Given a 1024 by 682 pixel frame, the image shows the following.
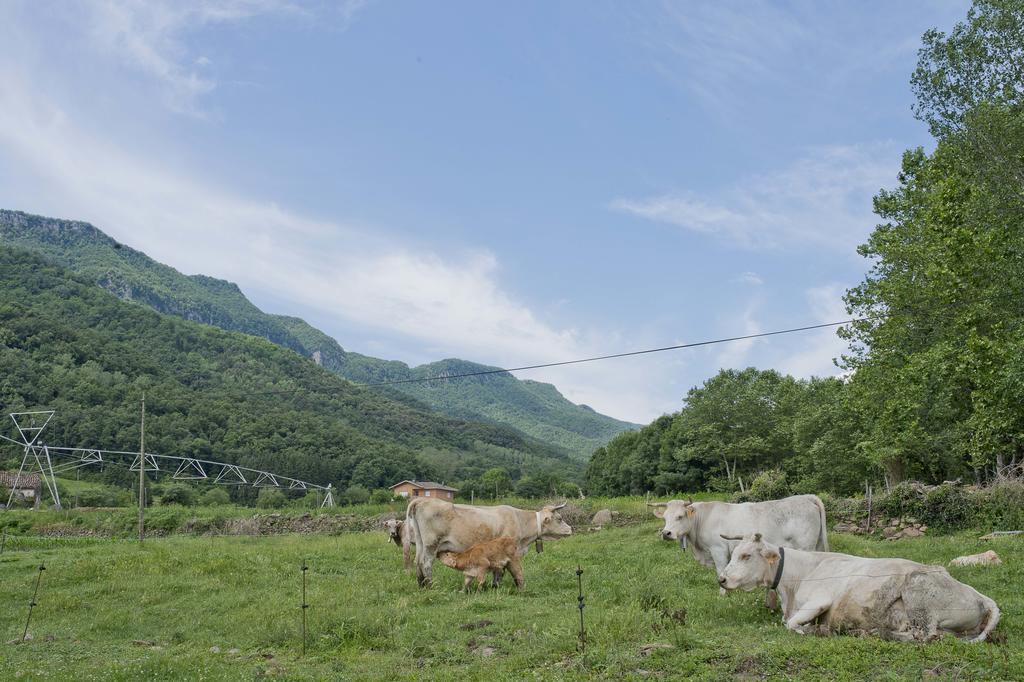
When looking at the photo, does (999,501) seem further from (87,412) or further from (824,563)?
(87,412)

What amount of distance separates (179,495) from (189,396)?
3090 centimetres

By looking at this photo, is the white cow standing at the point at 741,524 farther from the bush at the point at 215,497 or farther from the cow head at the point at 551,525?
the bush at the point at 215,497

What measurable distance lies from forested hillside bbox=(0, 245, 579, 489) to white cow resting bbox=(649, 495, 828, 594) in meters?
42.1

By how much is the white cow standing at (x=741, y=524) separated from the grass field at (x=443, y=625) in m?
0.67

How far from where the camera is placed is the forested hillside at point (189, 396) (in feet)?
251

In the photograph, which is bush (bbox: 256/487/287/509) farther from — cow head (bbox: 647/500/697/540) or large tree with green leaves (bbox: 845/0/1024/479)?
cow head (bbox: 647/500/697/540)

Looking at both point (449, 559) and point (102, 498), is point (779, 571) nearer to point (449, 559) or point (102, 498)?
point (449, 559)

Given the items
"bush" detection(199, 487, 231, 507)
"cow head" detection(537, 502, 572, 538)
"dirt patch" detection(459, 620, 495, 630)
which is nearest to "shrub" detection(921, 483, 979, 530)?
"cow head" detection(537, 502, 572, 538)

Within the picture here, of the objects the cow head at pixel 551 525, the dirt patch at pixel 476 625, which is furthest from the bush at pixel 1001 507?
the dirt patch at pixel 476 625

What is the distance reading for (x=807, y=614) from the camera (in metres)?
9.26

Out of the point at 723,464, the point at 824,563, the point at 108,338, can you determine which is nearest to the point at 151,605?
the point at 824,563

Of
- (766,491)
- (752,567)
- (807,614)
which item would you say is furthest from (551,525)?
(766,491)

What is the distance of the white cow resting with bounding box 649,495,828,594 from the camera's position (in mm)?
13742

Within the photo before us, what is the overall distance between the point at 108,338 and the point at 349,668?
112 metres
